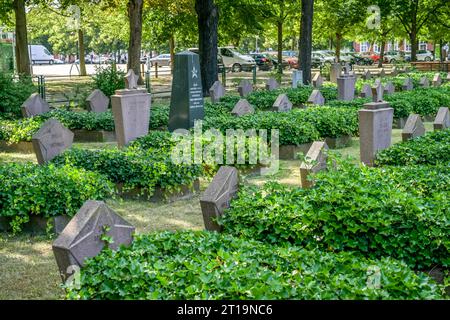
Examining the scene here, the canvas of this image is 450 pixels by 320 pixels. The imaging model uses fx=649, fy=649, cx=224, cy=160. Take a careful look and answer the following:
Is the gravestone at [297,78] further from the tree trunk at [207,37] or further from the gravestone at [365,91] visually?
the gravestone at [365,91]

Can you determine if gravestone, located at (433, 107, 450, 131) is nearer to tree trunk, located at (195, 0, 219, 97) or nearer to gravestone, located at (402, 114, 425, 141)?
gravestone, located at (402, 114, 425, 141)

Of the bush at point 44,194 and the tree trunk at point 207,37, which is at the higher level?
the tree trunk at point 207,37

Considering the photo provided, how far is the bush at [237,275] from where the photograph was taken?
4629mm

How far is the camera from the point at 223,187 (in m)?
6.86

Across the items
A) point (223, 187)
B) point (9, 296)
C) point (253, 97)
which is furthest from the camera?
point (253, 97)

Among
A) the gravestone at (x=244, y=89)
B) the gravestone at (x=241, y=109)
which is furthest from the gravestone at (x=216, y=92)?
the gravestone at (x=241, y=109)

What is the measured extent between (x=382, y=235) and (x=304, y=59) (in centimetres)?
2337

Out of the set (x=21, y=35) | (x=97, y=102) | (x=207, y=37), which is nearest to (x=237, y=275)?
(x=97, y=102)

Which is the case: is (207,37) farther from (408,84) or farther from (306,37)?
(408,84)

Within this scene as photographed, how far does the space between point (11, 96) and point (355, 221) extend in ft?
43.4

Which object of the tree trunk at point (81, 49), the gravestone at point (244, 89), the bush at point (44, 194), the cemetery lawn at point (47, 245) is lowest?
the cemetery lawn at point (47, 245)

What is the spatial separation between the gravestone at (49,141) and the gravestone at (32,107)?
5.60 metres
